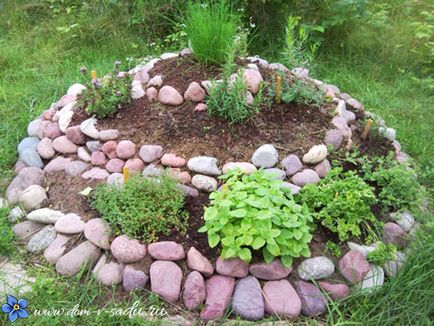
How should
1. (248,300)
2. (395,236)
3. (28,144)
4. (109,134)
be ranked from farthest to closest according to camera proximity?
(28,144) < (109,134) < (395,236) < (248,300)

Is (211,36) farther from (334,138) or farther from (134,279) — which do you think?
(134,279)

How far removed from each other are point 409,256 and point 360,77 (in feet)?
7.91

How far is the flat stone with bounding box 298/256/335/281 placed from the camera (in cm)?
231

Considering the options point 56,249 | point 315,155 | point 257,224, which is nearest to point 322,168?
point 315,155

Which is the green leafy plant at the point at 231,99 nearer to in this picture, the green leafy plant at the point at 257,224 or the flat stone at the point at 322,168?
the flat stone at the point at 322,168

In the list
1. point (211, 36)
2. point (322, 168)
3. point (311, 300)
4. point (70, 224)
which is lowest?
point (311, 300)

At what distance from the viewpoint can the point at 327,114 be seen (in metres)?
3.07

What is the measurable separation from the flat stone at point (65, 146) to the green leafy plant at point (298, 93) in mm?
1348

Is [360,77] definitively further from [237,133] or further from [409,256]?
[409,256]

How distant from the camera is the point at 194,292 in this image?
2232 mm

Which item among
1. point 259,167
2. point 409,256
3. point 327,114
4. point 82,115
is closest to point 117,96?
point 82,115

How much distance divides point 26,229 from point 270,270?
1.43 meters

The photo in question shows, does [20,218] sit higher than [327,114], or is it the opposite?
[327,114]

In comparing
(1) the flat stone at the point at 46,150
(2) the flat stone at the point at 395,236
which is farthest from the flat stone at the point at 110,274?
(2) the flat stone at the point at 395,236
